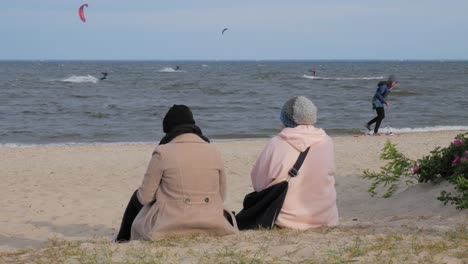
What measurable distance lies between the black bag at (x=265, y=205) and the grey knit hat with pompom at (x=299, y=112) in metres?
0.22

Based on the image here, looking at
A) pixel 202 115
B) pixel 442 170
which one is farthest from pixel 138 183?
pixel 202 115

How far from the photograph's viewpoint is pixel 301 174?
4965 mm

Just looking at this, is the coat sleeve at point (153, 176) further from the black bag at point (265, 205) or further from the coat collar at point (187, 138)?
the black bag at point (265, 205)

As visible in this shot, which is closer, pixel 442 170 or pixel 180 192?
pixel 180 192

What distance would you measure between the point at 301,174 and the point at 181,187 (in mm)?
952

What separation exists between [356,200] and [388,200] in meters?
0.58

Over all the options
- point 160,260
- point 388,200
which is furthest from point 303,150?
point 388,200

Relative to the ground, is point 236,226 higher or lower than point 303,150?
lower

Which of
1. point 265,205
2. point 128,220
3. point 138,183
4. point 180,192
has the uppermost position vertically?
point 180,192

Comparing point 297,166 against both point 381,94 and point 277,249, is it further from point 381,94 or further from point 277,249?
point 381,94

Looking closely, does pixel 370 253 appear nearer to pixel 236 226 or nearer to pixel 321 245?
pixel 321 245

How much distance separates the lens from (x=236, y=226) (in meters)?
4.84

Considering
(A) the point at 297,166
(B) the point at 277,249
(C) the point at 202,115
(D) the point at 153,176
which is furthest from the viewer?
(C) the point at 202,115

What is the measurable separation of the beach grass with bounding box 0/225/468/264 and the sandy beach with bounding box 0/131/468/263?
0.01 metres
